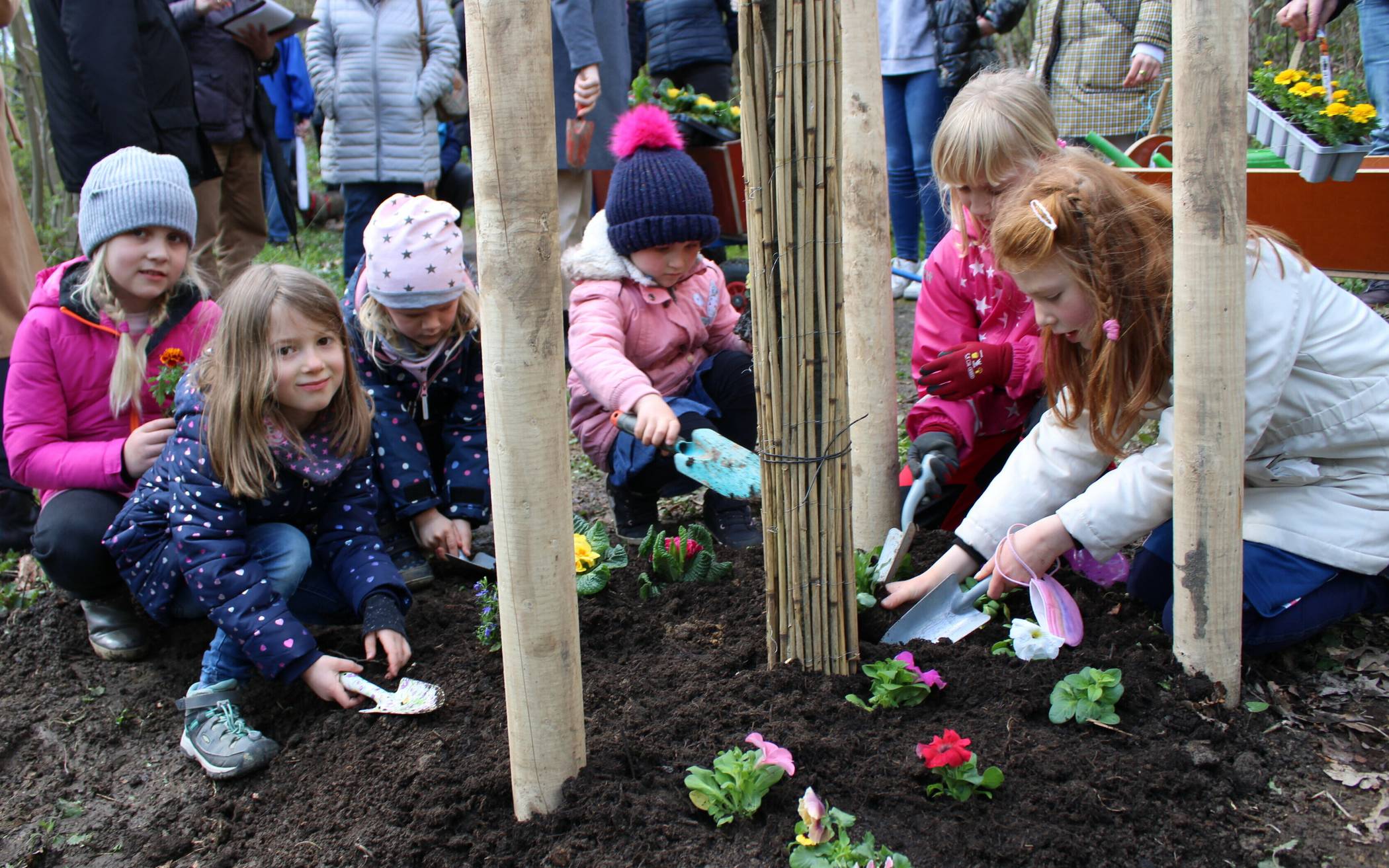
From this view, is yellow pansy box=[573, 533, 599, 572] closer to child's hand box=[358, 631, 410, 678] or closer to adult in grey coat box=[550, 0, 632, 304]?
child's hand box=[358, 631, 410, 678]

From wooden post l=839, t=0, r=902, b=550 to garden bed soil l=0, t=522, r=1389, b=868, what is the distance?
8.3 inches

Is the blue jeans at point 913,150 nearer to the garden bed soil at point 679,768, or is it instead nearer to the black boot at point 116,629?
the garden bed soil at point 679,768

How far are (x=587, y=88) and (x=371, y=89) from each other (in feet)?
3.51

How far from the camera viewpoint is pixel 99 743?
8.05 ft

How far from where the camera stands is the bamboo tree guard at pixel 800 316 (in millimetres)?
1839

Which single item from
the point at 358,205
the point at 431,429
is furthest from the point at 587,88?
the point at 431,429

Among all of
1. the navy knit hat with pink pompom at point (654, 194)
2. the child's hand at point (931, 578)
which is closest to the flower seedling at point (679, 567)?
the child's hand at point (931, 578)

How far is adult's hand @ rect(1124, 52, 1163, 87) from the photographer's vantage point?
4.56 m

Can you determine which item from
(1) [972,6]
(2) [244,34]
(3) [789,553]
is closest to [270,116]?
(2) [244,34]

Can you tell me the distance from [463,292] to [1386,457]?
2251 mm

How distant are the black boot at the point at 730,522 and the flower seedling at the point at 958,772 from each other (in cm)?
142

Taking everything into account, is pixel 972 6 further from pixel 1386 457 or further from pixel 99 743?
pixel 99 743

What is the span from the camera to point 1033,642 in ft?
7.13

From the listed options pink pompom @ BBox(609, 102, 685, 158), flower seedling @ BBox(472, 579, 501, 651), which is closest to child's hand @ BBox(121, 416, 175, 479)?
flower seedling @ BBox(472, 579, 501, 651)
